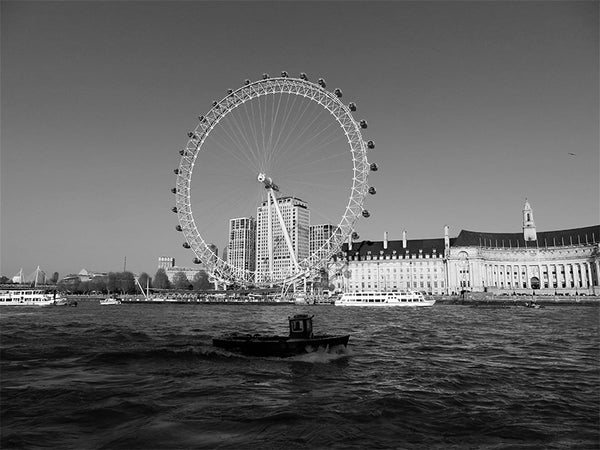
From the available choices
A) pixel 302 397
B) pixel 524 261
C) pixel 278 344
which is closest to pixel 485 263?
pixel 524 261

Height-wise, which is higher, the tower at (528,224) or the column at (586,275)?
the tower at (528,224)

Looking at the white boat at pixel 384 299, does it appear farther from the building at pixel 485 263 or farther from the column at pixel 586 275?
the column at pixel 586 275

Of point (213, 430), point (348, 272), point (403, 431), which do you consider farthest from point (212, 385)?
point (348, 272)

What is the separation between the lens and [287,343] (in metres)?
25.5

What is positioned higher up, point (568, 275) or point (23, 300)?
point (568, 275)

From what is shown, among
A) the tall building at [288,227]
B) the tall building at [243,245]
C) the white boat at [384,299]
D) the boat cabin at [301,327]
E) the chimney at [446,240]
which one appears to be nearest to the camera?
the boat cabin at [301,327]

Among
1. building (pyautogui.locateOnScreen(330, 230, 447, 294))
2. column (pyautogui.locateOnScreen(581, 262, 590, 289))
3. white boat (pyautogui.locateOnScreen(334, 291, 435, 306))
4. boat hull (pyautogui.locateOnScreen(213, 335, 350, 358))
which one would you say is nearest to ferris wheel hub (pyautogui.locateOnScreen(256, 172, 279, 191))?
white boat (pyautogui.locateOnScreen(334, 291, 435, 306))

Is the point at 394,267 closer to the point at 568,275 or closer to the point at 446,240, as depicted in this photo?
the point at 446,240

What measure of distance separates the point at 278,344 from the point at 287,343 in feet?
1.93

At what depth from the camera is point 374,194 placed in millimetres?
74625

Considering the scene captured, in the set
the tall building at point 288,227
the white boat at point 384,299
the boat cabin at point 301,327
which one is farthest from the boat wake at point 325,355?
the tall building at point 288,227

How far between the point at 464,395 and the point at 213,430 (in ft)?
31.2

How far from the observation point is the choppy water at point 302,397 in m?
12.8

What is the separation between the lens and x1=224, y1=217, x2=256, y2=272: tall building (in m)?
182
